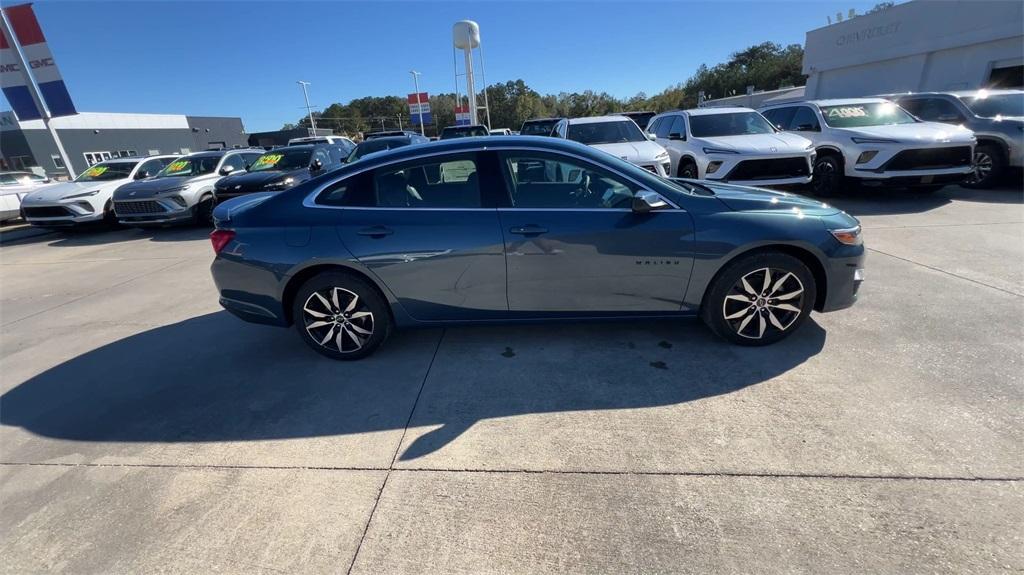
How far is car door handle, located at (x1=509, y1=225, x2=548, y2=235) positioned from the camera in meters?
3.16

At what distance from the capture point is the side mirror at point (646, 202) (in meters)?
3.05

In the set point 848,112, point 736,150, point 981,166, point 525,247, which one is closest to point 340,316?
point 525,247

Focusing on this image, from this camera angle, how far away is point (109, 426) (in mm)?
3014

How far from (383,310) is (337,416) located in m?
0.85

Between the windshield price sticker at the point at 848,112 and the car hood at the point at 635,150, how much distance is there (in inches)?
144

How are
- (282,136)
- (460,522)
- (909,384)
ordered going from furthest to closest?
(282,136)
(909,384)
(460,522)

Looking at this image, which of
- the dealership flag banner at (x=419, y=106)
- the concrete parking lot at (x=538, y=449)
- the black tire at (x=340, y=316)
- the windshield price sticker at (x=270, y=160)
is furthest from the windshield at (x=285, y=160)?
the dealership flag banner at (x=419, y=106)

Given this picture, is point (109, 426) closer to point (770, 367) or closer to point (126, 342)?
point (126, 342)

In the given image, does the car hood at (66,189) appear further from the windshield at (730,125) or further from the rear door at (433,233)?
the windshield at (730,125)

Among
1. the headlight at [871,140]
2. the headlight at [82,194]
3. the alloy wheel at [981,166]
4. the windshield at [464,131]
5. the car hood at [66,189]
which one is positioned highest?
the windshield at [464,131]

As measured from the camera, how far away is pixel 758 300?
128 inches

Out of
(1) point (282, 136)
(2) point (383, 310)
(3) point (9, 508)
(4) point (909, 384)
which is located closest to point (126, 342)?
(3) point (9, 508)

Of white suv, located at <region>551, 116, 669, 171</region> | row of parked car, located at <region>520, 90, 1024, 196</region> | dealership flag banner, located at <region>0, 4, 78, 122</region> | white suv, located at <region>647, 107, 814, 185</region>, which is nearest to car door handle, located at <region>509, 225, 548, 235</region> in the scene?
row of parked car, located at <region>520, 90, 1024, 196</region>

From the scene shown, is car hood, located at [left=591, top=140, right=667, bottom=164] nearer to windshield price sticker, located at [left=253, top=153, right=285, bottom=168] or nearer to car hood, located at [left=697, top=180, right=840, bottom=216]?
car hood, located at [left=697, top=180, right=840, bottom=216]
